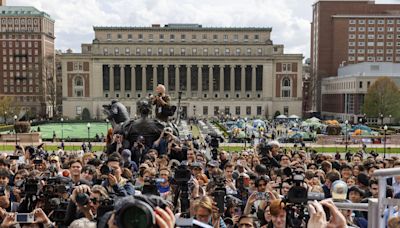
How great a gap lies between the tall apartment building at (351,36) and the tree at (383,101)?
119 ft

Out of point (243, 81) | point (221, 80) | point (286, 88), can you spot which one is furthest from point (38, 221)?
point (286, 88)

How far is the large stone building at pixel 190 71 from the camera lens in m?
124

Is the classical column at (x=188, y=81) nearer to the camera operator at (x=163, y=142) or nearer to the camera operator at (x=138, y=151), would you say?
the camera operator at (x=163, y=142)

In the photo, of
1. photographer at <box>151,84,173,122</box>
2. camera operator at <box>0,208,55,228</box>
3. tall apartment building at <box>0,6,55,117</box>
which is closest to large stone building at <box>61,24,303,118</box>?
tall apartment building at <box>0,6,55,117</box>

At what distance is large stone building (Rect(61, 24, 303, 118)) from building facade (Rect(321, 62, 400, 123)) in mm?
10016

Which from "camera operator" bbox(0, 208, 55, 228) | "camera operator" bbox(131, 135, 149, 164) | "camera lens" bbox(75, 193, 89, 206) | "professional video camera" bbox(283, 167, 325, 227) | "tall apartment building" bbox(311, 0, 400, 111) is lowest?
"camera operator" bbox(131, 135, 149, 164)

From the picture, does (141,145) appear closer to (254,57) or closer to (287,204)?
(287,204)

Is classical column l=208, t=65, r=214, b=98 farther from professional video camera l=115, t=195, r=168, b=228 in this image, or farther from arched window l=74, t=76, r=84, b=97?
professional video camera l=115, t=195, r=168, b=228

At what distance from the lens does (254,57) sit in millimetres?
125500

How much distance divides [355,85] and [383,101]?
16.1 meters

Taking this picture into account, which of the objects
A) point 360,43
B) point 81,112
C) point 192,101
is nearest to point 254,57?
point 192,101

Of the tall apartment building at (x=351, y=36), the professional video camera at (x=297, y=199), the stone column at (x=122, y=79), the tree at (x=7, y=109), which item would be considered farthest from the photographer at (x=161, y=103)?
the tall apartment building at (x=351, y=36)

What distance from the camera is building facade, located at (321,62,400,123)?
10431 centimetres

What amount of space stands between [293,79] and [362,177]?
115209 mm
